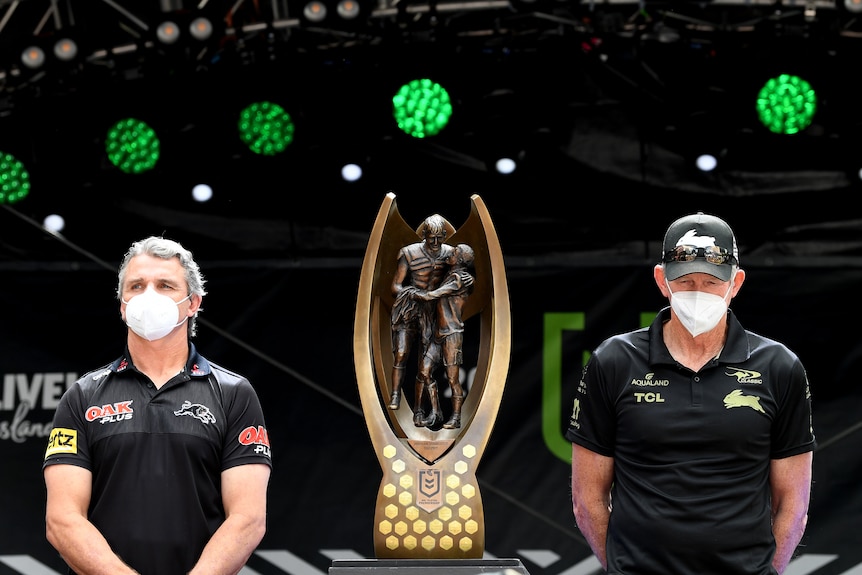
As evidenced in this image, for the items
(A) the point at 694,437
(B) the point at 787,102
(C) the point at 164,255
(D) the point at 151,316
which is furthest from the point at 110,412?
(B) the point at 787,102

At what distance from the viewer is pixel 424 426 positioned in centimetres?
364

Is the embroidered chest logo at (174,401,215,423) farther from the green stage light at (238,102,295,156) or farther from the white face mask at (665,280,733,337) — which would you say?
the green stage light at (238,102,295,156)

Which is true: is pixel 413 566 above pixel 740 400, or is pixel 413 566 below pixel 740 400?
below

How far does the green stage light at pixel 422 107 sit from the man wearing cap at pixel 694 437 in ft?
8.52

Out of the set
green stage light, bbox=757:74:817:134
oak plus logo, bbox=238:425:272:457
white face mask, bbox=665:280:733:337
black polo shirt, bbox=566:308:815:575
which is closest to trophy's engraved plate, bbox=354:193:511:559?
oak plus logo, bbox=238:425:272:457

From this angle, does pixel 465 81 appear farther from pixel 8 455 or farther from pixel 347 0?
pixel 8 455

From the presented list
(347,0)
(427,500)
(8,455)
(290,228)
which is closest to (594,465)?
(427,500)

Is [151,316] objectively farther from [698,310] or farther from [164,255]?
[698,310]

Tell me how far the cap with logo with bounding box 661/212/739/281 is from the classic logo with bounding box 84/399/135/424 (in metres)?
1.30

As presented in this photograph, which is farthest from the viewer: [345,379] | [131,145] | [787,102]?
[345,379]

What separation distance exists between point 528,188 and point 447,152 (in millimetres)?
413

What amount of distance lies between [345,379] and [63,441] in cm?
287

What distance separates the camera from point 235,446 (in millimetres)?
2904

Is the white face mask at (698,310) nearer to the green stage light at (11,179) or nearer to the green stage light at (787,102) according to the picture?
the green stage light at (787,102)
